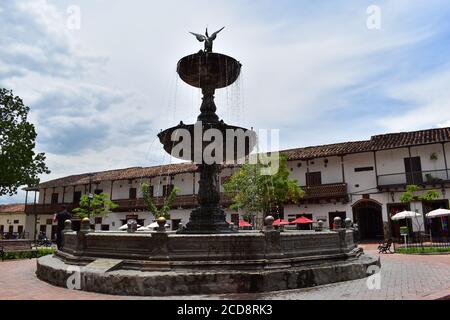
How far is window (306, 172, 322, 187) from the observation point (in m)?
30.6

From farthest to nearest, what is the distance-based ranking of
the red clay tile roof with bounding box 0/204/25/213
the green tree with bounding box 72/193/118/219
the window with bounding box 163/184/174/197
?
the red clay tile roof with bounding box 0/204/25/213
the window with bounding box 163/184/174/197
the green tree with bounding box 72/193/118/219

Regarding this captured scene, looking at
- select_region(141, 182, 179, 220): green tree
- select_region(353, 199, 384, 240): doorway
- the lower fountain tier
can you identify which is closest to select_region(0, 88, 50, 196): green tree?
select_region(141, 182, 179, 220): green tree

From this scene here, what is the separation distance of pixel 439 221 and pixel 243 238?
77.8 feet

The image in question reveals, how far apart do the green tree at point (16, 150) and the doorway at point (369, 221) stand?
2495cm

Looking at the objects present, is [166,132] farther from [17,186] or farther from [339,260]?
[17,186]

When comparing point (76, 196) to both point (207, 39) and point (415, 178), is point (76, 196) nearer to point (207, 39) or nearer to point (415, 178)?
point (415, 178)

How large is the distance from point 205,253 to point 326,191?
2298cm

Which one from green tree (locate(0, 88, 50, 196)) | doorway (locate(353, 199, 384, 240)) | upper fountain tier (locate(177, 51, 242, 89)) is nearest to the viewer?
upper fountain tier (locate(177, 51, 242, 89))

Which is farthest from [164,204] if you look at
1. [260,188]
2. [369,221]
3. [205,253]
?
[205,253]

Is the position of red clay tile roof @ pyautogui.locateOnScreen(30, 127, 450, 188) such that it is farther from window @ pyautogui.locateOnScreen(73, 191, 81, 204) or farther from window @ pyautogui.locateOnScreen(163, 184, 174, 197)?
window @ pyautogui.locateOnScreen(73, 191, 81, 204)

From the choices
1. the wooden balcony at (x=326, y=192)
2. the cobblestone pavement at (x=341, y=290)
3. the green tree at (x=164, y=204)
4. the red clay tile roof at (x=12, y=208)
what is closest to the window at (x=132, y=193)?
the green tree at (x=164, y=204)

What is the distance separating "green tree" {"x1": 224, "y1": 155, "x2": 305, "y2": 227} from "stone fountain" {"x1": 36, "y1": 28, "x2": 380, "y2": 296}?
53.2 feet

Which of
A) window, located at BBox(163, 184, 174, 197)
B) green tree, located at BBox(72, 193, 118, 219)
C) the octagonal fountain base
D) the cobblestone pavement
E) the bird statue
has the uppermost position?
the bird statue
